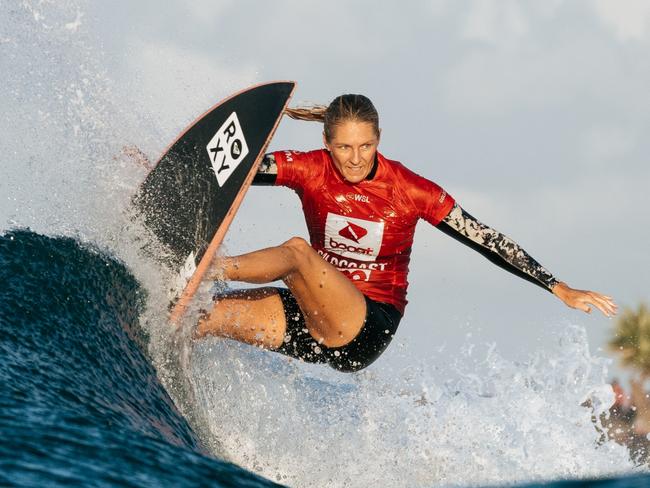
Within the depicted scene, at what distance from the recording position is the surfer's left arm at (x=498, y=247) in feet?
18.0

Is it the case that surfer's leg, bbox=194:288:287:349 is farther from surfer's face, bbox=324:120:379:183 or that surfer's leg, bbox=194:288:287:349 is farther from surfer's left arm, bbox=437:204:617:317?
surfer's left arm, bbox=437:204:617:317

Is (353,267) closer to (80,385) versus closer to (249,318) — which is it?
(249,318)

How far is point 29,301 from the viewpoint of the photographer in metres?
4.68

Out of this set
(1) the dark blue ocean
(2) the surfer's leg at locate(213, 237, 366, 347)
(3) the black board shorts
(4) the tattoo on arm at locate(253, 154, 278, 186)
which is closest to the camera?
(1) the dark blue ocean

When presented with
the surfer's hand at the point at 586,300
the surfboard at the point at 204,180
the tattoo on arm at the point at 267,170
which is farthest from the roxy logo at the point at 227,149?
the surfer's hand at the point at 586,300

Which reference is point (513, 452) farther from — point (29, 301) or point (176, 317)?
point (29, 301)

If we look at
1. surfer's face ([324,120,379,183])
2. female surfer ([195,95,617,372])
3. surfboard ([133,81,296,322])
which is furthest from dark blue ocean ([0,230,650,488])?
surfer's face ([324,120,379,183])

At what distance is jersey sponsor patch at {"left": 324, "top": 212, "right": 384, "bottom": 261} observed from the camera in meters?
5.40

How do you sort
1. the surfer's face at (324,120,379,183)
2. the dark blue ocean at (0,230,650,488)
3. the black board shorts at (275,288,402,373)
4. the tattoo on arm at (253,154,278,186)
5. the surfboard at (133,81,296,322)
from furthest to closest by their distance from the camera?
1. the tattoo on arm at (253,154,278,186)
2. the black board shorts at (275,288,402,373)
3. the surfer's face at (324,120,379,183)
4. the surfboard at (133,81,296,322)
5. the dark blue ocean at (0,230,650,488)

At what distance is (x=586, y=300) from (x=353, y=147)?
5.74 ft

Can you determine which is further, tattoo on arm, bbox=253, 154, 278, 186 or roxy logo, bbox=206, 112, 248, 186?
tattoo on arm, bbox=253, 154, 278, 186

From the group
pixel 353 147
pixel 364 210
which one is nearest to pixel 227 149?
pixel 353 147

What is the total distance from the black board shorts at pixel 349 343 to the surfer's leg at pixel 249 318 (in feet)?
0.19

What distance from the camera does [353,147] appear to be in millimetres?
5133
